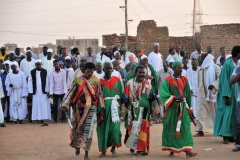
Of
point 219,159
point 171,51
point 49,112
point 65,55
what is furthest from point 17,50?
point 219,159

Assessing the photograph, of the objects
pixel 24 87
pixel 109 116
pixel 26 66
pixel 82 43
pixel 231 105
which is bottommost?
pixel 109 116

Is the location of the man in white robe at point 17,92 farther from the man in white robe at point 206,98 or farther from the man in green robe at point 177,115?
the man in green robe at point 177,115

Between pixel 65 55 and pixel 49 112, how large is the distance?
2.44 meters

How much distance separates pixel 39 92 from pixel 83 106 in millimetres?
7636

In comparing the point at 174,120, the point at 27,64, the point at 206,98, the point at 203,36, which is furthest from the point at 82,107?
the point at 203,36

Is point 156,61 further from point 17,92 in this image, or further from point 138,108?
point 138,108

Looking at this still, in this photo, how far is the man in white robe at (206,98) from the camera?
45.4 feet

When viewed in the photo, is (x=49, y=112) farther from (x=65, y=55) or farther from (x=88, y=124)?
(x=88, y=124)

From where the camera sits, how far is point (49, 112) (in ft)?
60.1

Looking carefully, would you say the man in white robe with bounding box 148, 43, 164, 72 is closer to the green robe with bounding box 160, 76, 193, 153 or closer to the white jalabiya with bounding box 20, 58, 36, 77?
the white jalabiya with bounding box 20, 58, 36, 77

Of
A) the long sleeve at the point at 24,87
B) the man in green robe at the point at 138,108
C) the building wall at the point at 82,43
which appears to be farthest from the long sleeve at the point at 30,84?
the building wall at the point at 82,43

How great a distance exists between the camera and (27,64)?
19.3m

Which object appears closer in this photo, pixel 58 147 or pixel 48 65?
pixel 58 147

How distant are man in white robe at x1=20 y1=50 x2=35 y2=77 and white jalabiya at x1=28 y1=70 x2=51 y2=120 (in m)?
1.31
